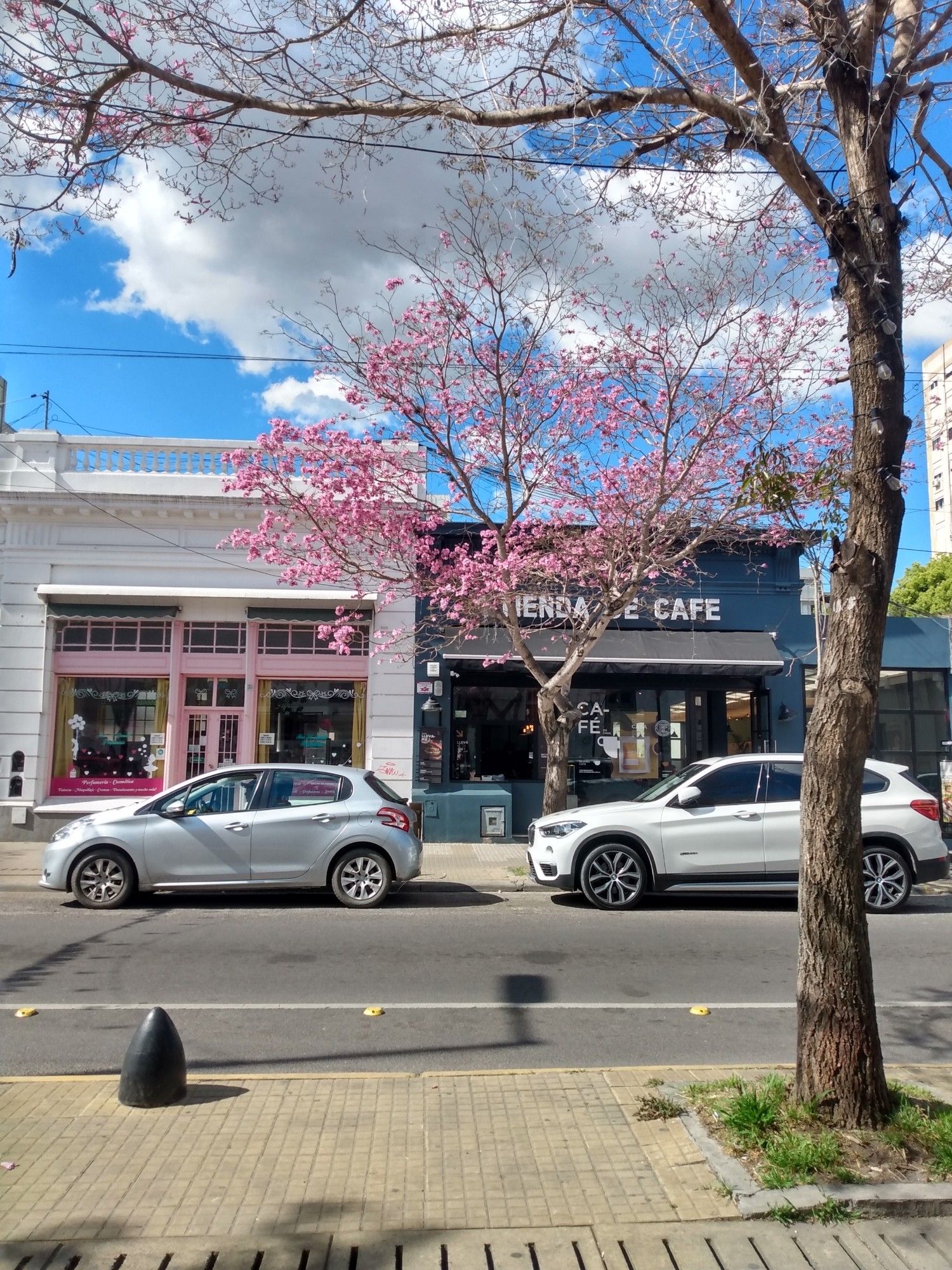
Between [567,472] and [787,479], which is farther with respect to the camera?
[567,472]

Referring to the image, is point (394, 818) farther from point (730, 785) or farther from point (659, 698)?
point (659, 698)

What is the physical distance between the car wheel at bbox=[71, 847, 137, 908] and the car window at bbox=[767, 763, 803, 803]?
22.5 ft

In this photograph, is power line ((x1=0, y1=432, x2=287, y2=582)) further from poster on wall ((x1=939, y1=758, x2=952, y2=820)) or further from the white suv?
poster on wall ((x1=939, y1=758, x2=952, y2=820))

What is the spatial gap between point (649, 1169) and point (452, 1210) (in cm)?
84

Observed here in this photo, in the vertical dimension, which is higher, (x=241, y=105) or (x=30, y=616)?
(x=241, y=105)

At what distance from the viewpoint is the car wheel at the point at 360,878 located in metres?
10.6

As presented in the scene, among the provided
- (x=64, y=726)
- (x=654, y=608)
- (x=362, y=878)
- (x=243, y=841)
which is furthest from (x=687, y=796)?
(x=64, y=726)

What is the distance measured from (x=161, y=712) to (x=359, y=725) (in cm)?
342

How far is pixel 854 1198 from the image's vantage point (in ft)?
11.8

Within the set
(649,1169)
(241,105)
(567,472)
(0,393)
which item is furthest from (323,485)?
(649,1169)

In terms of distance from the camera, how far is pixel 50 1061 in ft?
18.0

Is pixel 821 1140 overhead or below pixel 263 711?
below

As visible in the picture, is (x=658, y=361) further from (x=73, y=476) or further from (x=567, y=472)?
(x=73, y=476)

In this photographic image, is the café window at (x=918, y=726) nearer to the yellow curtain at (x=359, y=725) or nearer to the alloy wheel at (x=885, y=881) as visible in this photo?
the alloy wheel at (x=885, y=881)
